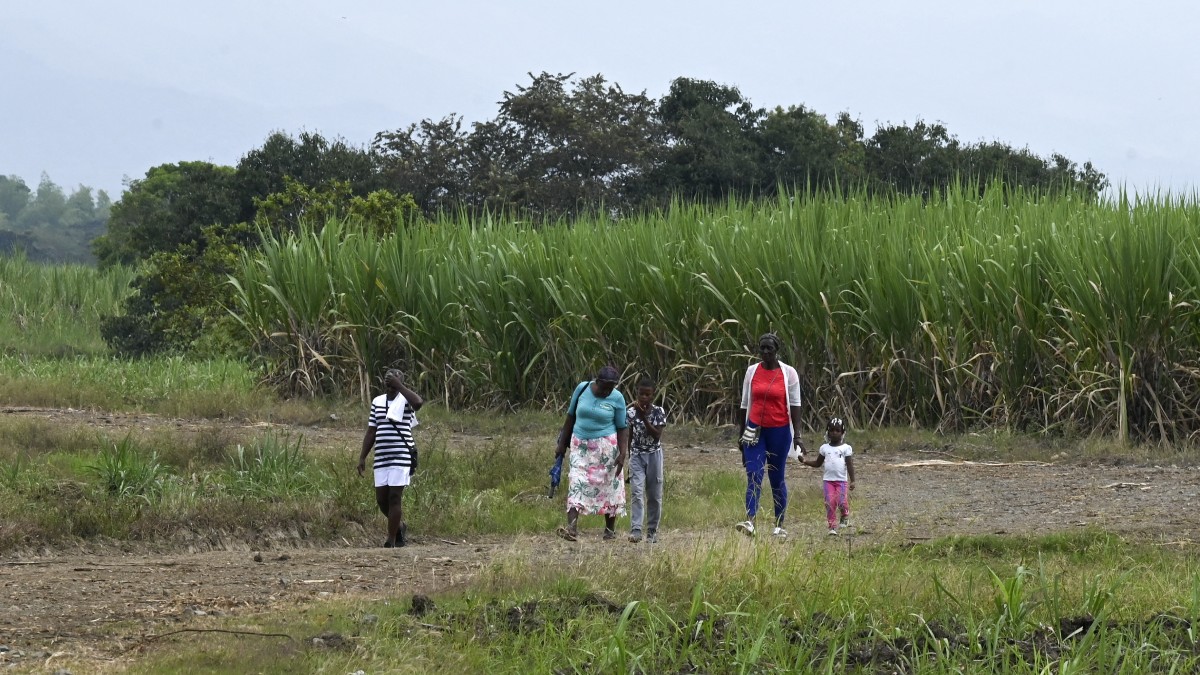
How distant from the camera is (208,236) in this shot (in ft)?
87.1

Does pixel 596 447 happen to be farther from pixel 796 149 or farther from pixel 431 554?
pixel 796 149

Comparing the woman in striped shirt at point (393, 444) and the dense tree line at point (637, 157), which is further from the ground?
the dense tree line at point (637, 157)

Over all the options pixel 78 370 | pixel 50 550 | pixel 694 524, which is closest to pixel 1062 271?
pixel 694 524

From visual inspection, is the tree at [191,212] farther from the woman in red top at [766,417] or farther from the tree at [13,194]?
the tree at [13,194]

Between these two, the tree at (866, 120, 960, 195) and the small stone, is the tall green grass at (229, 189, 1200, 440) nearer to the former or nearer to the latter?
the small stone

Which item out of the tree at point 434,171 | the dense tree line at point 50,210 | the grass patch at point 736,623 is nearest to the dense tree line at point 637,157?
the tree at point 434,171

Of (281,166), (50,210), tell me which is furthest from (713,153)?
(50,210)

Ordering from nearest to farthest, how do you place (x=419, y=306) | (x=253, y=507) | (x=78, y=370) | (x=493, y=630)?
(x=493, y=630) < (x=253, y=507) < (x=419, y=306) < (x=78, y=370)

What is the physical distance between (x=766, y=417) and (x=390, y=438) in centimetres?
255

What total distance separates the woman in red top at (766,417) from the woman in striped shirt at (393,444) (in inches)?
87.9

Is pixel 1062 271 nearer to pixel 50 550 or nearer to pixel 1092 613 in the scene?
pixel 1092 613

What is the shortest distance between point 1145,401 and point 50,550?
10445mm

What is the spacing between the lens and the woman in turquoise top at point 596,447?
10516 mm

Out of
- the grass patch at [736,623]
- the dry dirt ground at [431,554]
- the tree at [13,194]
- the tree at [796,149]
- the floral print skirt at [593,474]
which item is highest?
the tree at [13,194]
